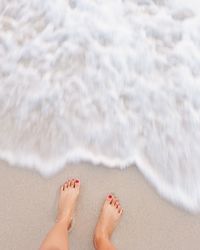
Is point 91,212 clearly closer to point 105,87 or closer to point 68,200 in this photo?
point 68,200

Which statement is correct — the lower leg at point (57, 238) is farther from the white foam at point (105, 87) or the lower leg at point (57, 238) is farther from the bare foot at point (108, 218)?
the white foam at point (105, 87)

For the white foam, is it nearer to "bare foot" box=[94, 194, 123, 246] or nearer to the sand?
the sand

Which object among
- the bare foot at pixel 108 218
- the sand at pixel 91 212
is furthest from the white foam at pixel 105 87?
the bare foot at pixel 108 218

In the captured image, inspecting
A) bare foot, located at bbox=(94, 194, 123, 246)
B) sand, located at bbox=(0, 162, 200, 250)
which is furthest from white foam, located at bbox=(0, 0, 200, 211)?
bare foot, located at bbox=(94, 194, 123, 246)

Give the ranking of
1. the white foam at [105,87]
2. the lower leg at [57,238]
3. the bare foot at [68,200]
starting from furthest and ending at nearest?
the white foam at [105,87]
the bare foot at [68,200]
the lower leg at [57,238]

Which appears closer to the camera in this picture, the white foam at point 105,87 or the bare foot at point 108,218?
the bare foot at point 108,218

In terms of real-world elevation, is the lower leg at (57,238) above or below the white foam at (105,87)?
below

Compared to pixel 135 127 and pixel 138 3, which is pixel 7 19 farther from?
pixel 135 127
